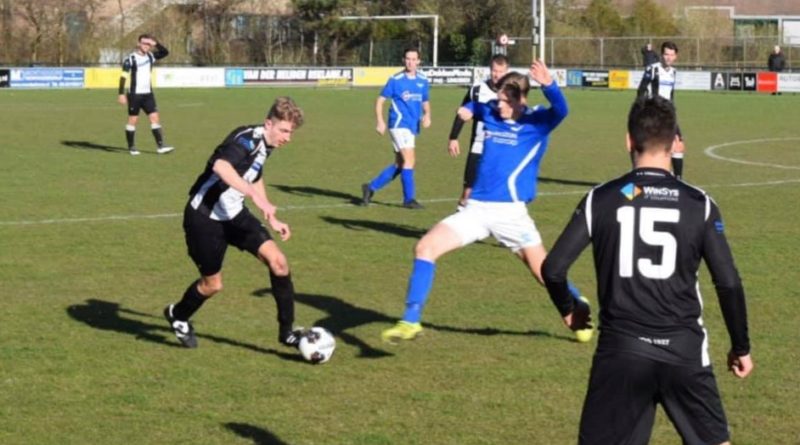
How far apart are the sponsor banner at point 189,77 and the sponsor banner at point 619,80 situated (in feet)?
52.1

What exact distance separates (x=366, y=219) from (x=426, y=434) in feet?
27.7

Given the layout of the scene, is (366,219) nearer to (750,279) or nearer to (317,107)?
(750,279)

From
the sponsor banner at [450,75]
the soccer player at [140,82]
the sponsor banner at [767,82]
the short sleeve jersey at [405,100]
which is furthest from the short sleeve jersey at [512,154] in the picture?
the sponsor banner at [450,75]

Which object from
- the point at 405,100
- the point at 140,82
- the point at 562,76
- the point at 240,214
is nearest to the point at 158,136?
the point at 140,82

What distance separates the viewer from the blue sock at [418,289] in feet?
27.5

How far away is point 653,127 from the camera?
15.4 ft

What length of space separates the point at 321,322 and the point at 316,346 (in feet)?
4.67

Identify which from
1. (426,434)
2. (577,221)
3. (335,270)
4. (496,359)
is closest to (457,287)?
(335,270)

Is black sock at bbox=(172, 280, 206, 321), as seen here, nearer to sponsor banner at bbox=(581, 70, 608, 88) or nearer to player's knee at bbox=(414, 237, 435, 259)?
player's knee at bbox=(414, 237, 435, 259)

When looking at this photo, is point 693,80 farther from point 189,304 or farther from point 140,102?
point 189,304

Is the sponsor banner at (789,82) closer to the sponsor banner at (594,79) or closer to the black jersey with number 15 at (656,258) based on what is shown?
the sponsor banner at (594,79)

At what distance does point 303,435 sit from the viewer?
275 inches

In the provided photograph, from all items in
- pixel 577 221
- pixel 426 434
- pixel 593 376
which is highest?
pixel 577 221

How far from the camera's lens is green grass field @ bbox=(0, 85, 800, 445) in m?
7.25
